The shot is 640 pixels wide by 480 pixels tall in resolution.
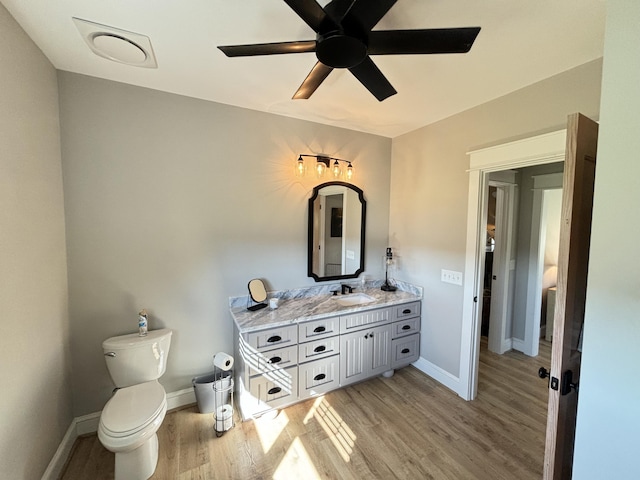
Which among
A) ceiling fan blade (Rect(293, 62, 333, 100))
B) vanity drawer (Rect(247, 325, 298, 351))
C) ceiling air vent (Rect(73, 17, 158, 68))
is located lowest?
vanity drawer (Rect(247, 325, 298, 351))

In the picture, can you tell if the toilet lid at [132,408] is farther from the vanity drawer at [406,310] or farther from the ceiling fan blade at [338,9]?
the ceiling fan blade at [338,9]

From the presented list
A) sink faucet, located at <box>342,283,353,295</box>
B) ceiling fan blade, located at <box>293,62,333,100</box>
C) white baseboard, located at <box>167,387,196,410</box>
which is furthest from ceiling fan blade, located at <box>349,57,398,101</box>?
white baseboard, located at <box>167,387,196,410</box>

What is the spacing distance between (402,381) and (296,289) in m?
1.42

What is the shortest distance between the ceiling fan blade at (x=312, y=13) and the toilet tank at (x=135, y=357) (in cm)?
219

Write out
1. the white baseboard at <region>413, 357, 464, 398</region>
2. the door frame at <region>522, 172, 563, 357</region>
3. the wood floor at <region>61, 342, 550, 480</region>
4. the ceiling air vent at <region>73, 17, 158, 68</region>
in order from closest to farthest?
the ceiling air vent at <region>73, 17, 158, 68</region>, the wood floor at <region>61, 342, 550, 480</region>, the white baseboard at <region>413, 357, 464, 398</region>, the door frame at <region>522, 172, 563, 357</region>

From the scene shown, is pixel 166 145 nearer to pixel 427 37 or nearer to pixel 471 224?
pixel 427 37

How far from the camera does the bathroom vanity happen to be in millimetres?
2051

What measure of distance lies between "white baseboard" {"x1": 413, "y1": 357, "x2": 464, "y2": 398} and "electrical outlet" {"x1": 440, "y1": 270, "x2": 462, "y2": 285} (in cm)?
90

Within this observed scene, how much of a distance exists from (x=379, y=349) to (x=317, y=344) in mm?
718

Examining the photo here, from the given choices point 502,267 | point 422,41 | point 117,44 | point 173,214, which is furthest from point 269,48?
point 502,267

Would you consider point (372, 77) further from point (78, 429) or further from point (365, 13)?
point (78, 429)

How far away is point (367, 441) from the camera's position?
1.92m

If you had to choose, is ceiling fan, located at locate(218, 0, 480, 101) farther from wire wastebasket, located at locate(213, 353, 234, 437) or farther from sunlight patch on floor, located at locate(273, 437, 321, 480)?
sunlight patch on floor, located at locate(273, 437, 321, 480)

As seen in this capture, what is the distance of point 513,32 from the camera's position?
4.57ft
